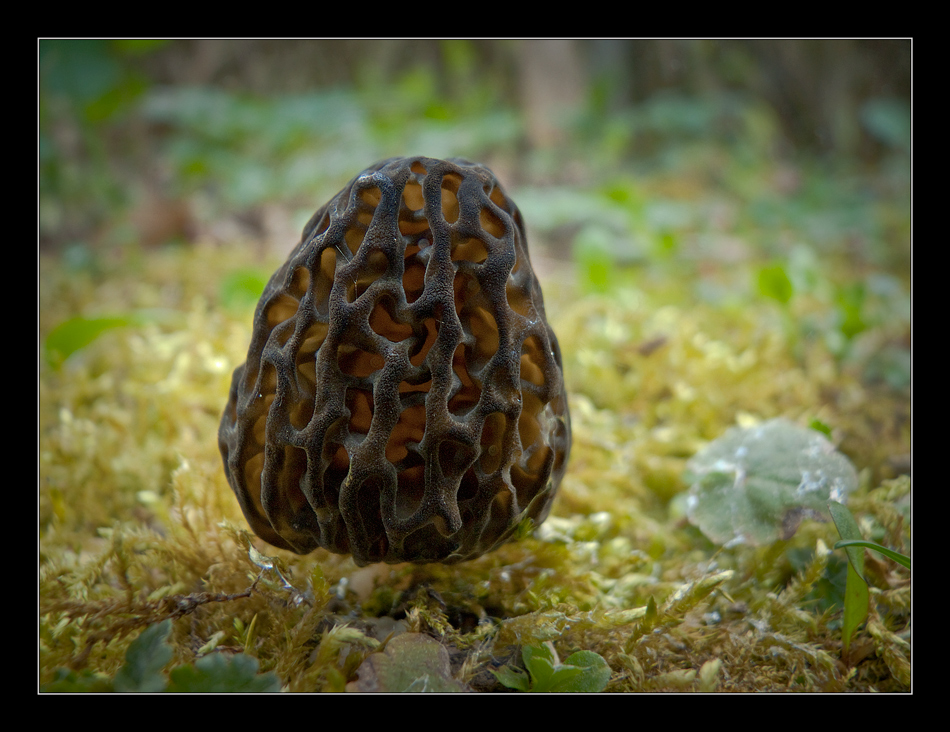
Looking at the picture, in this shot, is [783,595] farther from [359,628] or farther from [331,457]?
[331,457]

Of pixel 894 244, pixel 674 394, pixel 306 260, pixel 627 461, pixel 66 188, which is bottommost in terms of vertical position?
pixel 627 461

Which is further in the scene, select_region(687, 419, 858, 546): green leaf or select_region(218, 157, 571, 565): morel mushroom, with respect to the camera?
select_region(687, 419, 858, 546): green leaf

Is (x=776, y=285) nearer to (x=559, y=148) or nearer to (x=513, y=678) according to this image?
(x=513, y=678)

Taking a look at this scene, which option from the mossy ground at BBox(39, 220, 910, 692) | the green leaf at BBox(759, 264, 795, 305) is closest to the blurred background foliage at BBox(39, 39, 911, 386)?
the green leaf at BBox(759, 264, 795, 305)

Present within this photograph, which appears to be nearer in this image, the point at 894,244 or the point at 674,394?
the point at 674,394

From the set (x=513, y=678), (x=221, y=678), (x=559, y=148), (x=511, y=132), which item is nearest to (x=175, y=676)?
(x=221, y=678)

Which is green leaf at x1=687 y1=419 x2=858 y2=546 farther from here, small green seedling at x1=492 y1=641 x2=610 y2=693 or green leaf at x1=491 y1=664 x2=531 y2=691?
green leaf at x1=491 y1=664 x2=531 y2=691

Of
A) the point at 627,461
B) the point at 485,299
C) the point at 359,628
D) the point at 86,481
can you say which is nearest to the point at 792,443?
the point at 627,461

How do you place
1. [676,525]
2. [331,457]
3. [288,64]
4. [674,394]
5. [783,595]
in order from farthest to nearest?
[288,64] < [674,394] < [676,525] < [783,595] < [331,457]
